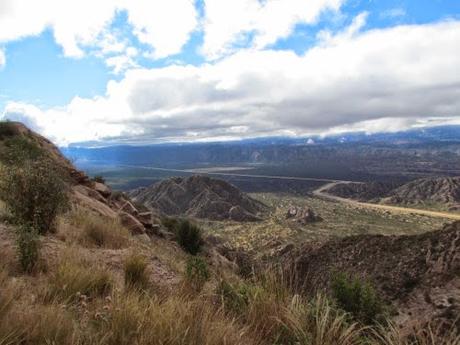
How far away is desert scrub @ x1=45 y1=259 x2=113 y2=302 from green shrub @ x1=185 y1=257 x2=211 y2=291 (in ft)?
3.87

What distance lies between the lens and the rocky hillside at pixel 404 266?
12906mm

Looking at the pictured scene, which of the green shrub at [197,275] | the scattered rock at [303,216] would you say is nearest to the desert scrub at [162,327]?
the green shrub at [197,275]

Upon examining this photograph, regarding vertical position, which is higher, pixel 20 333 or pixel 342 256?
pixel 20 333

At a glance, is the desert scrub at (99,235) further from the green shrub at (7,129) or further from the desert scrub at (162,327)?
the green shrub at (7,129)

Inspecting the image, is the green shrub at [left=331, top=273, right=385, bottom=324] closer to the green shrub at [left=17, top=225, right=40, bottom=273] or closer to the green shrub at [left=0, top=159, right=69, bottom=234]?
the green shrub at [left=17, top=225, right=40, bottom=273]

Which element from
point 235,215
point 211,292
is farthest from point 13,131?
point 235,215

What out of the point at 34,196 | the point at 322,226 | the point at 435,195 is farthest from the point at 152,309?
the point at 435,195

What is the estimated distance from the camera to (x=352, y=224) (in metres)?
124

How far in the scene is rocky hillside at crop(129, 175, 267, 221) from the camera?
13250cm

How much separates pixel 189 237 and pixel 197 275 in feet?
68.9

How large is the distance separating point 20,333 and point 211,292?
9.33 feet

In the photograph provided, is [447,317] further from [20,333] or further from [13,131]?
[13,131]

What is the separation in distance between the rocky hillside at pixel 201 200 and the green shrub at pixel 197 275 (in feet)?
397

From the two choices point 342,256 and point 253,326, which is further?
point 342,256
